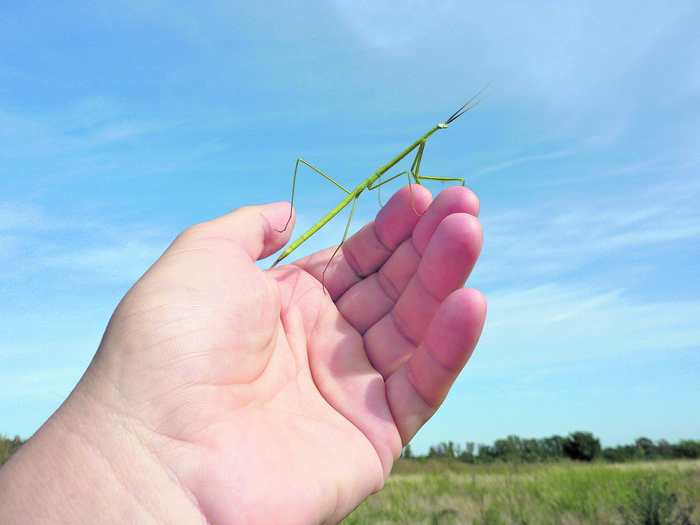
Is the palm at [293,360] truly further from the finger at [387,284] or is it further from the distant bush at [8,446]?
the distant bush at [8,446]

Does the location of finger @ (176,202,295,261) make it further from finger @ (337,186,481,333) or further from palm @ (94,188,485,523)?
finger @ (337,186,481,333)

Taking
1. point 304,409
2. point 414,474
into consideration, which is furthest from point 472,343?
point 414,474

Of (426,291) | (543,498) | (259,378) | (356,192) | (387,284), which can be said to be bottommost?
(543,498)

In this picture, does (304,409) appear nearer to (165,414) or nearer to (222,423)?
(222,423)

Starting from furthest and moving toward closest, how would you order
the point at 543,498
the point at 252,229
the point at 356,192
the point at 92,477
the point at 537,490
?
1. the point at 537,490
2. the point at 543,498
3. the point at 356,192
4. the point at 252,229
5. the point at 92,477

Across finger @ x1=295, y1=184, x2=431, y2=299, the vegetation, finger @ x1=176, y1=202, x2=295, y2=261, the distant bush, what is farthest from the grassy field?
the distant bush

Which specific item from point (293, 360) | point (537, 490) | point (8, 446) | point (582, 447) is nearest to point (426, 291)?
point (293, 360)

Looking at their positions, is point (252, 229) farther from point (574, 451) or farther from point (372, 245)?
point (574, 451)
